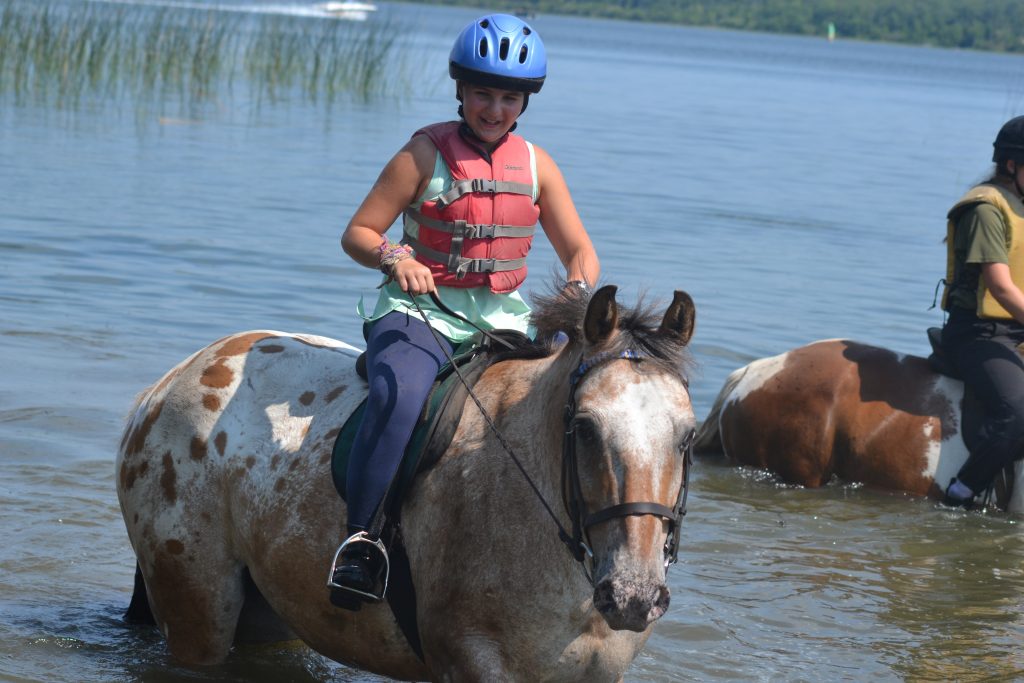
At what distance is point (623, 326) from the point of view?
348 centimetres

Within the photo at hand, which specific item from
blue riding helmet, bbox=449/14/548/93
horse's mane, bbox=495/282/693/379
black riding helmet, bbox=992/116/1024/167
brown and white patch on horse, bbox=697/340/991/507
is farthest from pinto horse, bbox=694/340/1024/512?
horse's mane, bbox=495/282/693/379

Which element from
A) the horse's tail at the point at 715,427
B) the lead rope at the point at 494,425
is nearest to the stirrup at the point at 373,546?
the lead rope at the point at 494,425

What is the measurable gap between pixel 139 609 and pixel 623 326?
2677 mm

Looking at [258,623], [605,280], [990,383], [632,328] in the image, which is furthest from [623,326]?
[605,280]

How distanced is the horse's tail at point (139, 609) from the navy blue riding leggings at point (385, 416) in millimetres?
1468

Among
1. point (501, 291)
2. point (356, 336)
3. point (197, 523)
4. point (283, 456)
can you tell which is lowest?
point (356, 336)

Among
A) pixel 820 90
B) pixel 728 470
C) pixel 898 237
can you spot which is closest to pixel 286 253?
pixel 728 470

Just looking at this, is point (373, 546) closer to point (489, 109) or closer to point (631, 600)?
point (631, 600)

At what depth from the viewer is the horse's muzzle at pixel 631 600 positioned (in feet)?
10.00

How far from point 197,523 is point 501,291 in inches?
52.0

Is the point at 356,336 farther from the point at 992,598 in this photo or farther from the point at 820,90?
the point at 820,90

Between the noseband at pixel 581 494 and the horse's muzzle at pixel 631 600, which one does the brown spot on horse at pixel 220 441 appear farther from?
the horse's muzzle at pixel 631 600

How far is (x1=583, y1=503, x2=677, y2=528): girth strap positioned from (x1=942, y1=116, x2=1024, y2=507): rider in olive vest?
4471 millimetres

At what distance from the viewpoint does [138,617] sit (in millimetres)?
5195
